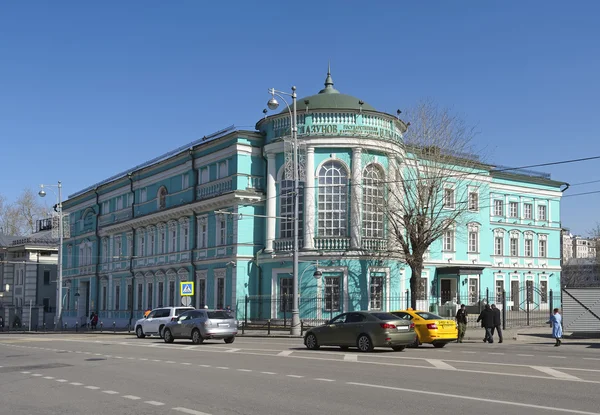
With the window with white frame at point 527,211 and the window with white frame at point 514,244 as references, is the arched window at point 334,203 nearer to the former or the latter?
the window with white frame at point 514,244

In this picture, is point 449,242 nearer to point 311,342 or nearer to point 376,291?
point 376,291

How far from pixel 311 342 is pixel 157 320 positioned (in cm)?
1424

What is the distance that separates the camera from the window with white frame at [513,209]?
57.4 meters

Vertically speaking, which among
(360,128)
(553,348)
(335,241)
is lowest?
(553,348)

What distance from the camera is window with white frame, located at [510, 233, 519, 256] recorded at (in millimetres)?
57094

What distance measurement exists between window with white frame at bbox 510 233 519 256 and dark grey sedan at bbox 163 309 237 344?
33.0m

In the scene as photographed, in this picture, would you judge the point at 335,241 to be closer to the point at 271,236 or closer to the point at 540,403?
the point at 271,236

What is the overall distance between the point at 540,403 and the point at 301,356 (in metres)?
10.9

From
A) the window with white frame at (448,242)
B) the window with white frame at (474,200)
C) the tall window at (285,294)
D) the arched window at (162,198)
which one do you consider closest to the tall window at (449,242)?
the window with white frame at (448,242)

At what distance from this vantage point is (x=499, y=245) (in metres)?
56.3

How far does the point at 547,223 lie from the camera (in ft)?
196

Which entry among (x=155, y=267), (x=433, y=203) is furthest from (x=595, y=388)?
(x=155, y=267)

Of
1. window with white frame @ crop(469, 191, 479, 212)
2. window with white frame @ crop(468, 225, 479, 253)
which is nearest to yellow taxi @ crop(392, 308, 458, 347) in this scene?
window with white frame @ crop(469, 191, 479, 212)

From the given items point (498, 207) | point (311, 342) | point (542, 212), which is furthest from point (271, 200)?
point (542, 212)
